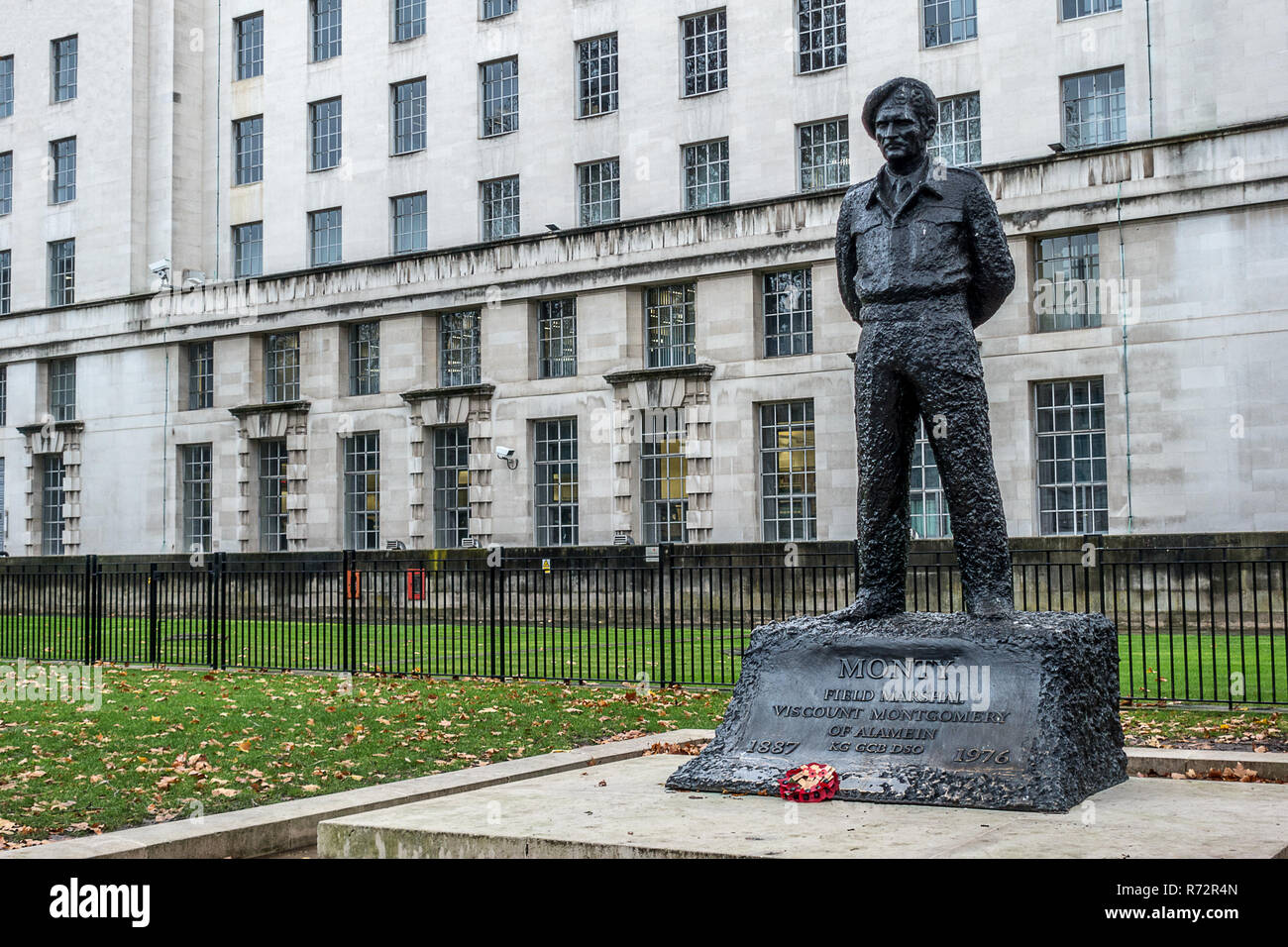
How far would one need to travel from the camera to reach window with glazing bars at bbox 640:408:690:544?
3506 centimetres

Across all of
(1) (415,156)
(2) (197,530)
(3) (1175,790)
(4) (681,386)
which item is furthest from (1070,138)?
(2) (197,530)

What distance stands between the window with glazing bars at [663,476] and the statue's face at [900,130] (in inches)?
1026

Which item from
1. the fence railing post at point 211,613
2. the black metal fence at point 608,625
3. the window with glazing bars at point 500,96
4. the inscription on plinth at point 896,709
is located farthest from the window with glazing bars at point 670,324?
the inscription on plinth at point 896,709

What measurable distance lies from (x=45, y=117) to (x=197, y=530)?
16.2 metres

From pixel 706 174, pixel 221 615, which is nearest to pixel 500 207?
pixel 706 174

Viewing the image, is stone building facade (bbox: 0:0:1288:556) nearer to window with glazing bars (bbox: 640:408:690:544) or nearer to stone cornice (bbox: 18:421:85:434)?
window with glazing bars (bbox: 640:408:690:544)

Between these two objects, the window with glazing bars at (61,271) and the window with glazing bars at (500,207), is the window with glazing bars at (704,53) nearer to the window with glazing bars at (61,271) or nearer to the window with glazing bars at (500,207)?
the window with glazing bars at (500,207)

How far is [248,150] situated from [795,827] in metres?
42.3

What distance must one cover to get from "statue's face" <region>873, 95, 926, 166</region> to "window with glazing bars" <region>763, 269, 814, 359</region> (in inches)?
968

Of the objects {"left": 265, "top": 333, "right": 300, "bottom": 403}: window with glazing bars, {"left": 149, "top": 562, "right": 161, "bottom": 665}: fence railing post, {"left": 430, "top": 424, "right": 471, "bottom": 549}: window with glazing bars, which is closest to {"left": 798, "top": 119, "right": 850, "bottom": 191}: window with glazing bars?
{"left": 430, "top": 424, "right": 471, "bottom": 549}: window with glazing bars

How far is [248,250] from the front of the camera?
44875 millimetres

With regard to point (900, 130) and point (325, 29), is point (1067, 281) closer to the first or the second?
point (900, 130)
